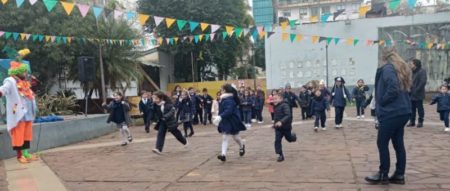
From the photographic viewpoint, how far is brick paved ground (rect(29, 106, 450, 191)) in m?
6.21

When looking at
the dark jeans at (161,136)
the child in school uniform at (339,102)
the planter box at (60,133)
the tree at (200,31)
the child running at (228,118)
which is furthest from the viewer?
A: the tree at (200,31)

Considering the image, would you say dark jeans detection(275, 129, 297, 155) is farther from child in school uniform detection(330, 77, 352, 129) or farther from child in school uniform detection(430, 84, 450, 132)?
child in school uniform detection(330, 77, 352, 129)

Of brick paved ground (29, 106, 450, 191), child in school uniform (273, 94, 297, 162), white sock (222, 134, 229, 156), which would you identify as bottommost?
brick paved ground (29, 106, 450, 191)

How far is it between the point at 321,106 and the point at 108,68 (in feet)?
56.8

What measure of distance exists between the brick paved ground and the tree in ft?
75.4

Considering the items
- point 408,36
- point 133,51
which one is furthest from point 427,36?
point 133,51

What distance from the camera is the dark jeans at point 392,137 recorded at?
18.6ft

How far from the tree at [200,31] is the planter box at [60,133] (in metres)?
19.0

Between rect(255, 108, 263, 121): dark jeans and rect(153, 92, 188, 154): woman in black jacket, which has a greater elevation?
rect(153, 92, 188, 154): woman in black jacket

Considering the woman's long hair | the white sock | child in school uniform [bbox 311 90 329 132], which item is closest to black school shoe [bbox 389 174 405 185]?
the woman's long hair

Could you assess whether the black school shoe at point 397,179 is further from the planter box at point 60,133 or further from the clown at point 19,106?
the planter box at point 60,133

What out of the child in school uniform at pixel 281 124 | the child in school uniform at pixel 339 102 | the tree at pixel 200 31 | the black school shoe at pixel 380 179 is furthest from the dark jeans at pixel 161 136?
the tree at pixel 200 31

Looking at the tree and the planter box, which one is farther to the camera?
the tree

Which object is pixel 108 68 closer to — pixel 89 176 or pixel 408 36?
pixel 408 36
